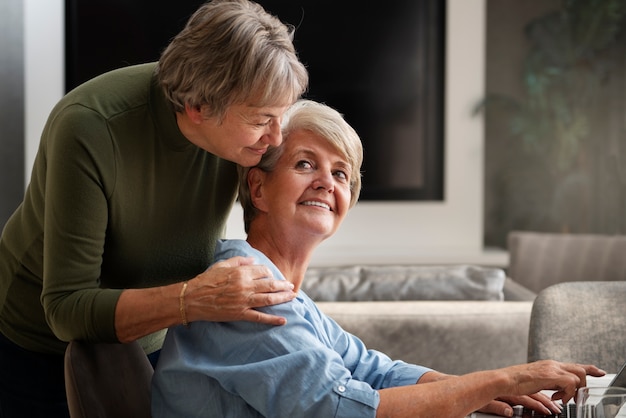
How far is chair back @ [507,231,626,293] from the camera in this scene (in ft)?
14.4

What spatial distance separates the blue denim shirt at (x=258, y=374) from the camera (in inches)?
54.3

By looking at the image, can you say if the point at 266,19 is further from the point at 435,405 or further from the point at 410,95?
the point at 410,95

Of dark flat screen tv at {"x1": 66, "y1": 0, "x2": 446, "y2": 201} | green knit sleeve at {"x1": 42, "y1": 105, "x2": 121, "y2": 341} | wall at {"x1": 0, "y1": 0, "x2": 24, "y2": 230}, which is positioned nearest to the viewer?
green knit sleeve at {"x1": 42, "y1": 105, "x2": 121, "y2": 341}

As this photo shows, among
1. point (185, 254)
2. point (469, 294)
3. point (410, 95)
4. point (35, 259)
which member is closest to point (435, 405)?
point (185, 254)

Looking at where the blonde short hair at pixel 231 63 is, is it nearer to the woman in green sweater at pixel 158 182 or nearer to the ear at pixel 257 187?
the woman in green sweater at pixel 158 182

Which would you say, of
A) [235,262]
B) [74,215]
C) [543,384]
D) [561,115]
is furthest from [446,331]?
[561,115]

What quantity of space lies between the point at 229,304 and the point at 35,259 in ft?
1.68

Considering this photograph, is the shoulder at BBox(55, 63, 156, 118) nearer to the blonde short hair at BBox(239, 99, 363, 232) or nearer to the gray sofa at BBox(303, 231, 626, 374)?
the blonde short hair at BBox(239, 99, 363, 232)

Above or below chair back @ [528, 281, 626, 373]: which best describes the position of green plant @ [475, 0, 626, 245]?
above

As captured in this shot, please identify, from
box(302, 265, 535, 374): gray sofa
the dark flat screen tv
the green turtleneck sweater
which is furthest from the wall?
the green turtleneck sweater

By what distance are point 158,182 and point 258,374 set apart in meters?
0.43

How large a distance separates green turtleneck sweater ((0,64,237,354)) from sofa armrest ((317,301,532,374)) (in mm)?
901

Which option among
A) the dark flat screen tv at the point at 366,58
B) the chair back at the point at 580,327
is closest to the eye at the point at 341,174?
the chair back at the point at 580,327

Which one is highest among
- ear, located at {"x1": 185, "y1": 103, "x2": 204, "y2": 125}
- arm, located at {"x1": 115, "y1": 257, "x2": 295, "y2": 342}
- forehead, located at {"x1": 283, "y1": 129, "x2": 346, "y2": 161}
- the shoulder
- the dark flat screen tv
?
the dark flat screen tv
